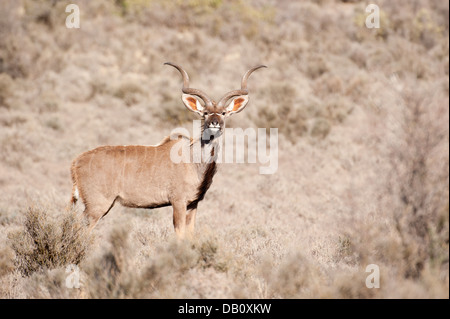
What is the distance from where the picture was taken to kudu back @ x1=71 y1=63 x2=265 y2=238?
6.80 m

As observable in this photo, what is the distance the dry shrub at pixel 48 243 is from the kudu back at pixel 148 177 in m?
0.68

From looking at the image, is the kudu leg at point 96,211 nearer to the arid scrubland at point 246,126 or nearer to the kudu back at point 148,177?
the kudu back at point 148,177

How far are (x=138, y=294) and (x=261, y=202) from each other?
5662 millimetres

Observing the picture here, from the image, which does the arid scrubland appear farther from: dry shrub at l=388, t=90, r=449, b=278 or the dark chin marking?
the dark chin marking

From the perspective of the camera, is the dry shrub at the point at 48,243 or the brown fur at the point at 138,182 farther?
the brown fur at the point at 138,182

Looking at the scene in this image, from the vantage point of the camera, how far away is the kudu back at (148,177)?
6.80 metres

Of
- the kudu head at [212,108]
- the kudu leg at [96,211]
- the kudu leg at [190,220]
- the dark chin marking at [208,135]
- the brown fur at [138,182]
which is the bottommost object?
the kudu leg at [190,220]

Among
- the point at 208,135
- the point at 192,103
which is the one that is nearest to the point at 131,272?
the point at 208,135

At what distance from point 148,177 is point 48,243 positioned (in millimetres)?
1686

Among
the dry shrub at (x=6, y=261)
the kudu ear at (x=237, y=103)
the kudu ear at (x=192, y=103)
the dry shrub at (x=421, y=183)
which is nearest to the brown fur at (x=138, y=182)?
the kudu ear at (x=192, y=103)

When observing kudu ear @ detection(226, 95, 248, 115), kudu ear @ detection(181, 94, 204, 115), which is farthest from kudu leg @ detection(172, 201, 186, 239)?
kudu ear @ detection(226, 95, 248, 115)

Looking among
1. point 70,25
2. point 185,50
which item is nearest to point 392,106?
point 185,50

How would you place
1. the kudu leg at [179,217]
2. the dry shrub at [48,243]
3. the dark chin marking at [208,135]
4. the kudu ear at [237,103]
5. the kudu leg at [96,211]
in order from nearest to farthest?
the dry shrub at [48,243]
the kudu leg at [179,217]
the kudu leg at [96,211]
the dark chin marking at [208,135]
the kudu ear at [237,103]

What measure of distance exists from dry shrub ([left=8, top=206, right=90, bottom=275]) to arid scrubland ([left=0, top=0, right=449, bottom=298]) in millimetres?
26
